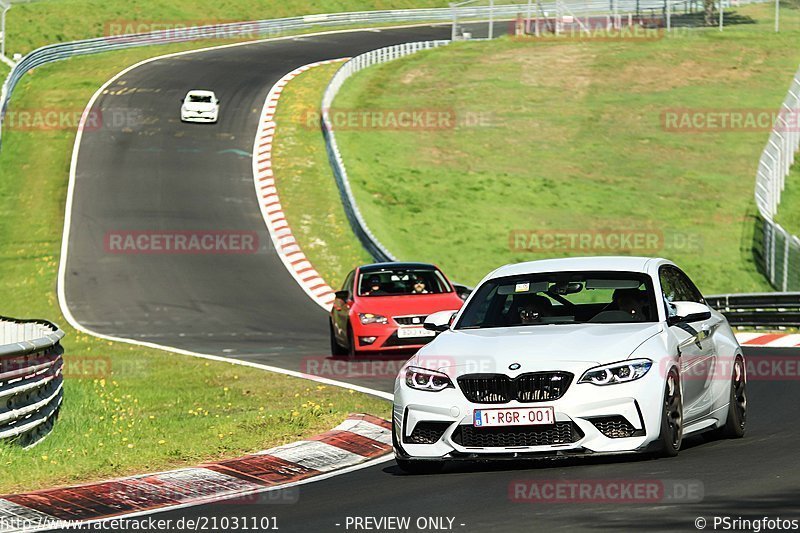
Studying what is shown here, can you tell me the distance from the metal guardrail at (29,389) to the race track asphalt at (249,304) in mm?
3100

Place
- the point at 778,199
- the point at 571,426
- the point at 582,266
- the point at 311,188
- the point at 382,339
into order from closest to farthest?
the point at 571,426
the point at 582,266
the point at 382,339
the point at 778,199
the point at 311,188

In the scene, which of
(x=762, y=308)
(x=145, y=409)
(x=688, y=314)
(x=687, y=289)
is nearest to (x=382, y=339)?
(x=145, y=409)

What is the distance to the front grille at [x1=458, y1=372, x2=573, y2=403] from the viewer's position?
10141 mm

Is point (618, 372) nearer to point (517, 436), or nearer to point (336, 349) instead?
point (517, 436)

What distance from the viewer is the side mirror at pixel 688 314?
1099 cm

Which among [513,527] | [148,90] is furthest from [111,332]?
[148,90]

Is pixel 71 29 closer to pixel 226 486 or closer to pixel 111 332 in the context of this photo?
pixel 111 332

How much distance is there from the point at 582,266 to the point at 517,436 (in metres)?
2.05

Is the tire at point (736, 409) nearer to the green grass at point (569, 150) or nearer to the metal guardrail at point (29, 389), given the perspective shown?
the metal guardrail at point (29, 389)

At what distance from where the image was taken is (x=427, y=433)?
34.3ft

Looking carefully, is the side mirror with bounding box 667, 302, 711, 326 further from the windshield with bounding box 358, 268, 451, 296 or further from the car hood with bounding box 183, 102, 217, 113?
the car hood with bounding box 183, 102, 217, 113

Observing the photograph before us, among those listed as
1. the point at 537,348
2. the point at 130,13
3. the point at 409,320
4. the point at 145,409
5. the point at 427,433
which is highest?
the point at 537,348

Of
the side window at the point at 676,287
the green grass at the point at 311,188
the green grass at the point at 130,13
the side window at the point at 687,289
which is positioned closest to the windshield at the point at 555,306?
the side window at the point at 676,287

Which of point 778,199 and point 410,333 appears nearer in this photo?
point 410,333
